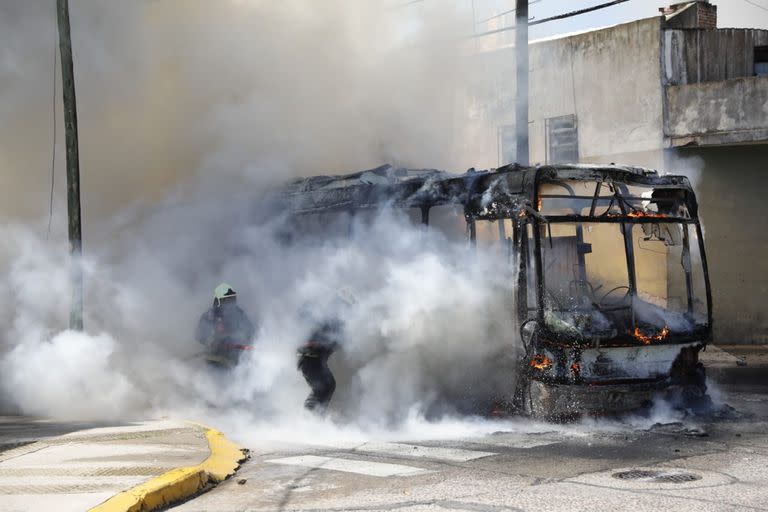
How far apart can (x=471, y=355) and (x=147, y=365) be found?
A: 4.18m

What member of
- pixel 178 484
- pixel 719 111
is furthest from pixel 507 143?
pixel 178 484

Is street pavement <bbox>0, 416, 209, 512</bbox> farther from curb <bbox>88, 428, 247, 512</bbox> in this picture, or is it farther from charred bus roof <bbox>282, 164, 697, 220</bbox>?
charred bus roof <bbox>282, 164, 697, 220</bbox>

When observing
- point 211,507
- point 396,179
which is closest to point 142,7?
point 396,179

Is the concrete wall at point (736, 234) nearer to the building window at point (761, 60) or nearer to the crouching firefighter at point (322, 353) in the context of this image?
the building window at point (761, 60)

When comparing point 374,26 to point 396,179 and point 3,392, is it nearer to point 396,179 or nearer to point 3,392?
point 396,179

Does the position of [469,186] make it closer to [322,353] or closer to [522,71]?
[322,353]

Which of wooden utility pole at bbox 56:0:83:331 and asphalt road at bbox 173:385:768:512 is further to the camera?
wooden utility pole at bbox 56:0:83:331

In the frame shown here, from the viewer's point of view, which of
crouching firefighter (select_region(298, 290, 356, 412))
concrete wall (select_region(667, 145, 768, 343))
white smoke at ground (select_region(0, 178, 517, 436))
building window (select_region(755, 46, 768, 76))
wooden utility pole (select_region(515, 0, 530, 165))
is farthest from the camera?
building window (select_region(755, 46, 768, 76))

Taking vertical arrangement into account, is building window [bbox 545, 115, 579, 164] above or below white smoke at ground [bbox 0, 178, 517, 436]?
above

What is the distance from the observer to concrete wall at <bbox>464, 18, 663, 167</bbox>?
65.1 ft

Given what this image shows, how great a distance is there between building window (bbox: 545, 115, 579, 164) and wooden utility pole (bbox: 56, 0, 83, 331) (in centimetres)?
1097

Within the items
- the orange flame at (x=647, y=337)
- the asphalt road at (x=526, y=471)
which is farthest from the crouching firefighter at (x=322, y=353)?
the orange flame at (x=647, y=337)

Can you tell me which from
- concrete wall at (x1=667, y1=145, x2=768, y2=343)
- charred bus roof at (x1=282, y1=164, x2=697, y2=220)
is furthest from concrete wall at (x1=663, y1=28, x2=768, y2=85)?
charred bus roof at (x1=282, y1=164, x2=697, y2=220)

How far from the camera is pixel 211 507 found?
21.1ft
